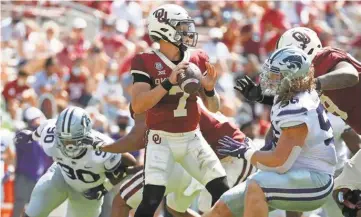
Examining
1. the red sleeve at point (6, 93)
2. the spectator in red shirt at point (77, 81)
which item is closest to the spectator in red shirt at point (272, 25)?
the spectator in red shirt at point (77, 81)

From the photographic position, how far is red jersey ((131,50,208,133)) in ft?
27.7

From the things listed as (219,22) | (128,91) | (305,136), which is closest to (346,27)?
(219,22)

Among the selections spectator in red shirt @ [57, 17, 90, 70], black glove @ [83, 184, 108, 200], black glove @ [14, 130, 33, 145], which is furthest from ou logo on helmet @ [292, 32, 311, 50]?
spectator in red shirt @ [57, 17, 90, 70]

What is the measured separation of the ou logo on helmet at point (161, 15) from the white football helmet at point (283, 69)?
975 millimetres

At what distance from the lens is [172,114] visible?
855 cm

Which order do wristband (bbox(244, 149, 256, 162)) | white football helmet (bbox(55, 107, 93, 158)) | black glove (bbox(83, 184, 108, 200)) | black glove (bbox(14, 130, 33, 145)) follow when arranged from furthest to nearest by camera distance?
black glove (bbox(14, 130, 33, 145)) → black glove (bbox(83, 184, 108, 200)) → white football helmet (bbox(55, 107, 93, 158)) → wristband (bbox(244, 149, 256, 162))

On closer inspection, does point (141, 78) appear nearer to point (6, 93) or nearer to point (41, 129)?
point (41, 129)

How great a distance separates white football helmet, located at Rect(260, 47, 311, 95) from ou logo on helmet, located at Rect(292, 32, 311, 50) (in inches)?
37.3

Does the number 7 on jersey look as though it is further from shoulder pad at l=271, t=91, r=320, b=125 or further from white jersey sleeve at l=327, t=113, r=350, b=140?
white jersey sleeve at l=327, t=113, r=350, b=140

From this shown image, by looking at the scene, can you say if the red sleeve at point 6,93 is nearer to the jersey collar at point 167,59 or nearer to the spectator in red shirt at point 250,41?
the spectator in red shirt at point 250,41

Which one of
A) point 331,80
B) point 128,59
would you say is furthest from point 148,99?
point 128,59

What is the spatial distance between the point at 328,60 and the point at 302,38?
38 centimetres

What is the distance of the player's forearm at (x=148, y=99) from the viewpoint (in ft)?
26.8

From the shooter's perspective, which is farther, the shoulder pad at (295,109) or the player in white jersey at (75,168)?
the player in white jersey at (75,168)
